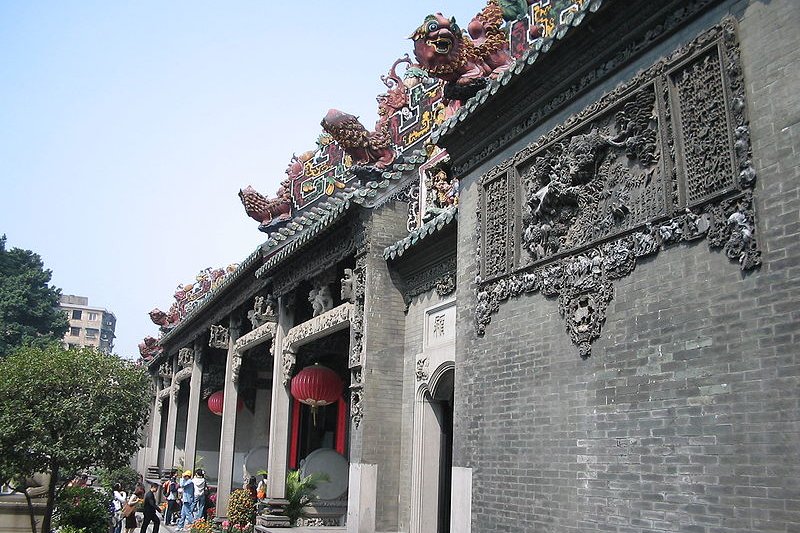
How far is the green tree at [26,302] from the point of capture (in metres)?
41.5

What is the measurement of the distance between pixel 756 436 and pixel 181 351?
848 inches

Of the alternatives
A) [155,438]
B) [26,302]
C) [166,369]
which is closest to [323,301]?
[166,369]

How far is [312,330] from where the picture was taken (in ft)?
42.2

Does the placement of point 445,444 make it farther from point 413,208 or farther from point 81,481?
point 81,481

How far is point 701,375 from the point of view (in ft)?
16.3

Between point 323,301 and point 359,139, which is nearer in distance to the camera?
point 359,139

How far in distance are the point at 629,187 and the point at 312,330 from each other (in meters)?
7.90

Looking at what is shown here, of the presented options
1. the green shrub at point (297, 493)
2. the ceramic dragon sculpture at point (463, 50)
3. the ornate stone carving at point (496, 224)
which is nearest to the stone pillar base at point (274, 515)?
the green shrub at point (297, 493)

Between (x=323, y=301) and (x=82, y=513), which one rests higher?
(x=323, y=301)

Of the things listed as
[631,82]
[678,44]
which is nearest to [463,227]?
[631,82]

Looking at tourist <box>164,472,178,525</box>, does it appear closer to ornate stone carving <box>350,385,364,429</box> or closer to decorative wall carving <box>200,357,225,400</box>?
decorative wall carving <box>200,357,225,400</box>

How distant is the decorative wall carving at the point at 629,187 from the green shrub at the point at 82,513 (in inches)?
357

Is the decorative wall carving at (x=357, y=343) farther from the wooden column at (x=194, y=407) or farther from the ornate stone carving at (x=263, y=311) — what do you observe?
the wooden column at (x=194, y=407)

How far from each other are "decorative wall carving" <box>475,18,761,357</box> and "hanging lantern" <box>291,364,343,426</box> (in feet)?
19.9
